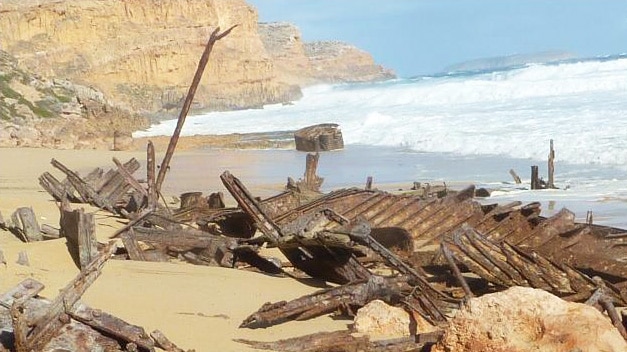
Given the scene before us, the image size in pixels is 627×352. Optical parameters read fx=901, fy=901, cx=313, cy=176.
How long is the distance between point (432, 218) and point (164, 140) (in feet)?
65.7

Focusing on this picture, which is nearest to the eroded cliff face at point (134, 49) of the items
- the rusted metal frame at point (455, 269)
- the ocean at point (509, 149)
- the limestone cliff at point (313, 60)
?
the ocean at point (509, 149)

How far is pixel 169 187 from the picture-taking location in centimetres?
1272

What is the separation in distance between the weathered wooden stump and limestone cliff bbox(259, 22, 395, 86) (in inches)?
2721

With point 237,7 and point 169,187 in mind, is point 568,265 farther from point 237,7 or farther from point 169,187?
point 237,7

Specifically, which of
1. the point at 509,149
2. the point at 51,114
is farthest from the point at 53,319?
the point at 51,114

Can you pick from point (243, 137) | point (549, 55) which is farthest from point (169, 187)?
point (549, 55)

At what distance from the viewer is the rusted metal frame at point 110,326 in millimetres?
3309

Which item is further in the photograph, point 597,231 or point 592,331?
point 597,231

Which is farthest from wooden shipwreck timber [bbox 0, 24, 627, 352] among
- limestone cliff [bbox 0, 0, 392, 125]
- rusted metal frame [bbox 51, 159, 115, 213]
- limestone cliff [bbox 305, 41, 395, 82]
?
limestone cliff [bbox 305, 41, 395, 82]

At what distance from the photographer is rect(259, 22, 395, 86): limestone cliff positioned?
11294 centimetres

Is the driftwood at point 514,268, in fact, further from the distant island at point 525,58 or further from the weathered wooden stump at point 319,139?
the distant island at point 525,58

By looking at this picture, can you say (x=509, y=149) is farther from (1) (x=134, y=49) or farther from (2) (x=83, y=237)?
(1) (x=134, y=49)

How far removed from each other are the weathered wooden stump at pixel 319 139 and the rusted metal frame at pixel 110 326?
17.8 m

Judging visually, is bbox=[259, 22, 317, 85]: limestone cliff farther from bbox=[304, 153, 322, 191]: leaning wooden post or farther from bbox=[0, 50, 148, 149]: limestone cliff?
bbox=[304, 153, 322, 191]: leaning wooden post
